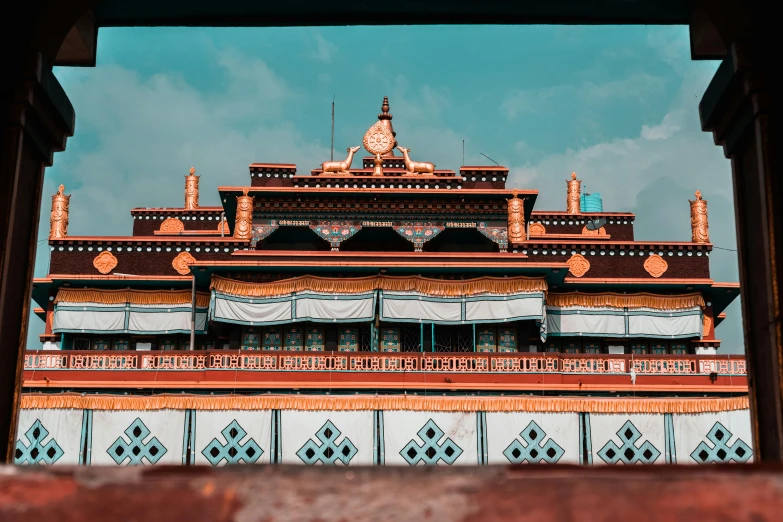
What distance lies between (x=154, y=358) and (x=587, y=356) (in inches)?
456

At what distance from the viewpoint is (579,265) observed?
108 ft

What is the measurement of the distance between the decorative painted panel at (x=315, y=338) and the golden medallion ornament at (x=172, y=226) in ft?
41.1

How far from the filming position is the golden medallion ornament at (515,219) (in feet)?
100

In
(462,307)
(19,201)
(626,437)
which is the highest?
(462,307)

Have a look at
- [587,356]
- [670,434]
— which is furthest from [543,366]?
[670,434]

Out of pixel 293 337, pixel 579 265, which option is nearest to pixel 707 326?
pixel 579 265

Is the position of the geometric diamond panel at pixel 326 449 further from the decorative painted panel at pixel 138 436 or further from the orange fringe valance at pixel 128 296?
the orange fringe valance at pixel 128 296

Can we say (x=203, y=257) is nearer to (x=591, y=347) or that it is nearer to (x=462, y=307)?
(x=462, y=307)

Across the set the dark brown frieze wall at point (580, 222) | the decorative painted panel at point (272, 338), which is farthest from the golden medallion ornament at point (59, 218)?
the dark brown frieze wall at point (580, 222)

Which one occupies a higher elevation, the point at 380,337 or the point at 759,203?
the point at 380,337

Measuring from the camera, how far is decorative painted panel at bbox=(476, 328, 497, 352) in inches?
1143

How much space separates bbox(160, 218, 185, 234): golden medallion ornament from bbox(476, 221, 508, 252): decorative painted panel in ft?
47.0

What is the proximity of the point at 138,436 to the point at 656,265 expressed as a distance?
1753cm

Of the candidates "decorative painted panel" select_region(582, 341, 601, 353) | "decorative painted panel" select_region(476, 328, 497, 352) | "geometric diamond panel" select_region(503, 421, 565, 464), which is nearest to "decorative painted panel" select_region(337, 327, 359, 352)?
"decorative painted panel" select_region(476, 328, 497, 352)
